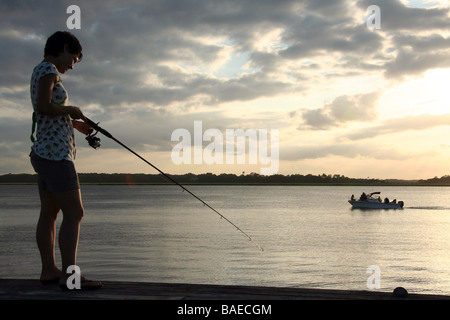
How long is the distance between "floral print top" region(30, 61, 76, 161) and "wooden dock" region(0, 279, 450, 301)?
111 cm

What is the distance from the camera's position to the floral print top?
148 inches

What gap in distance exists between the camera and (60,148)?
379 cm

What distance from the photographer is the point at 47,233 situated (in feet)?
13.4

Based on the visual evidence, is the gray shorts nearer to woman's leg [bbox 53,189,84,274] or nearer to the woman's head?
woman's leg [bbox 53,189,84,274]

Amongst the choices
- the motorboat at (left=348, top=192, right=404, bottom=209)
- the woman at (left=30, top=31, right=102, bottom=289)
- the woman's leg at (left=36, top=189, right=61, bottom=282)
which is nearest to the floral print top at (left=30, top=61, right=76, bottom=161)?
the woman at (left=30, top=31, right=102, bottom=289)

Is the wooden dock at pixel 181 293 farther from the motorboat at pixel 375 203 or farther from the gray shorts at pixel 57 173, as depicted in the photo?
the motorboat at pixel 375 203

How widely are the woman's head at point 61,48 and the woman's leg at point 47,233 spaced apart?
115 cm

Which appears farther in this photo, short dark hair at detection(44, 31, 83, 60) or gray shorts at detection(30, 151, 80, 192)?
short dark hair at detection(44, 31, 83, 60)

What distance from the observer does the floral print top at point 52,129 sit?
12.3ft

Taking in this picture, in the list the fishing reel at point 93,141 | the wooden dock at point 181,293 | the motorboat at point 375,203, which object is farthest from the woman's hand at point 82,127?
the motorboat at point 375,203
